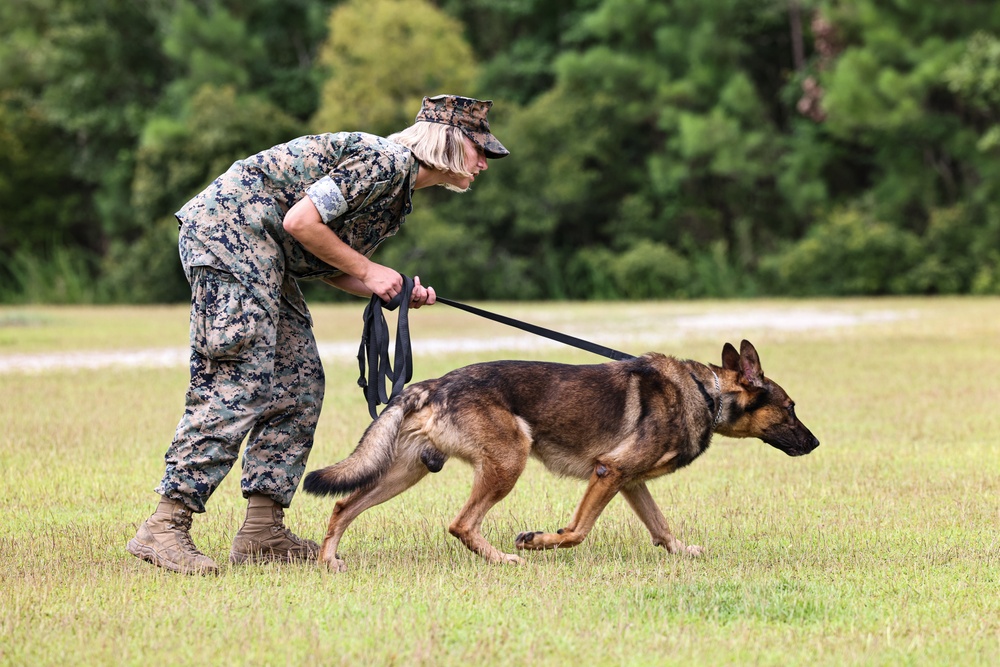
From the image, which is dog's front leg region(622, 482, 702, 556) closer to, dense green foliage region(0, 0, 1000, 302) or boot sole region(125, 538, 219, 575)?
boot sole region(125, 538, 219, 575)

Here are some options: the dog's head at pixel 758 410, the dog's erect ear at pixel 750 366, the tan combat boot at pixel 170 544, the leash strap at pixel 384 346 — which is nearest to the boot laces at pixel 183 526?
the tan combat boot at pixel 170 544

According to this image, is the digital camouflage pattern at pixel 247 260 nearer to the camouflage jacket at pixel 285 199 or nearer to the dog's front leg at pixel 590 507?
the camouflage jacket at pixel 285 199

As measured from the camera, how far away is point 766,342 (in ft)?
55.1

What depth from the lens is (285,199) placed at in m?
5.25

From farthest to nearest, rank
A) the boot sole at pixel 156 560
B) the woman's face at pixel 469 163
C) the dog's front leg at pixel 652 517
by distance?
the dog's front leg at pixel 652 517, the woman's face at pixel 469 163, the boot sole at pixel 156 560

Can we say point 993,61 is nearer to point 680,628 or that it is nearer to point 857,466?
point 857,466

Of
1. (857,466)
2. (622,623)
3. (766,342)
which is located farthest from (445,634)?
(766,342)

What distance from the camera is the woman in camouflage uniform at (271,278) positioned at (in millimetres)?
5055

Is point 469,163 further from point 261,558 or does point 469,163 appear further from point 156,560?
point 156,560

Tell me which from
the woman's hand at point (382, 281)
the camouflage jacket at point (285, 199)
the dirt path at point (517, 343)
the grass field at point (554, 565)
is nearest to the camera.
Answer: the grass field at point (554, 565)

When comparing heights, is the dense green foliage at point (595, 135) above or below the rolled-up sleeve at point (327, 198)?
above

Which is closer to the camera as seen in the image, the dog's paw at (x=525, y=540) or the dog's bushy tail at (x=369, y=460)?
the dog's bushy tail at (x=369, y=460)

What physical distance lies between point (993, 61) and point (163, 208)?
23424 millimetres

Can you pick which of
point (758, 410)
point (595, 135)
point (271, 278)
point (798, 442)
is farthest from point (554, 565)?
point (595, 135)
